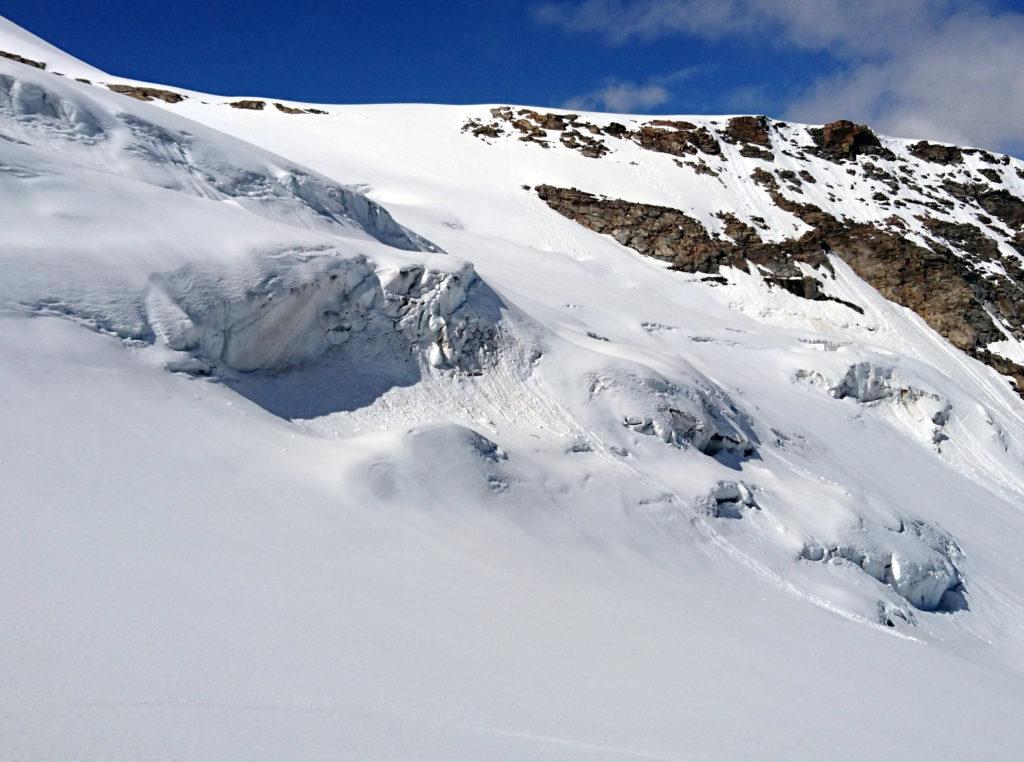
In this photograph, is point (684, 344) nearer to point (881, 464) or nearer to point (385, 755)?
point (881, 464)

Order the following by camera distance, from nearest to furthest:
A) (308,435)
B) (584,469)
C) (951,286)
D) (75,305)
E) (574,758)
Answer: (574,758) < (75,305) < (308,435) < (584,469) < (951,286)

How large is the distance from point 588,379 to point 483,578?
7.17m

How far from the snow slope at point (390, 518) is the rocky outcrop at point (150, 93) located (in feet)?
106

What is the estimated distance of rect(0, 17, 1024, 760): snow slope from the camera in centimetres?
532

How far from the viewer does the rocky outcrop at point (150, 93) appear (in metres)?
43.4

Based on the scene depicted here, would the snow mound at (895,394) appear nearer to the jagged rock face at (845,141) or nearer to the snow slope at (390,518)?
the snow slope at (390,518)

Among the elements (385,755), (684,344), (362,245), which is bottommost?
(385,755)

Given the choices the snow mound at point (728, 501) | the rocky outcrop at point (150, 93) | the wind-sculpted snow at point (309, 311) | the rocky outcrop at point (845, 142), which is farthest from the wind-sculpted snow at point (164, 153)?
the rocky outcrop at point (845, 142)

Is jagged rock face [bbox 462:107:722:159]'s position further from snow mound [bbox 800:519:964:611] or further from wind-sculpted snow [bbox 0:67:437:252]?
snow mound [bbox 800:519:964:611]

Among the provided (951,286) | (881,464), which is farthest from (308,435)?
(951,286)

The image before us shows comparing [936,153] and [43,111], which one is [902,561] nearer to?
[43,111]

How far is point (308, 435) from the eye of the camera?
35.9ft

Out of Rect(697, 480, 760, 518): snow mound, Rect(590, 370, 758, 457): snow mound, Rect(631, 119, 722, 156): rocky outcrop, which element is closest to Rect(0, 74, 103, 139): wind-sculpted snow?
Rect(590, 370, 758, 457): snow mound

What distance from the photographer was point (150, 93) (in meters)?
44.5
